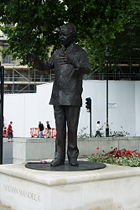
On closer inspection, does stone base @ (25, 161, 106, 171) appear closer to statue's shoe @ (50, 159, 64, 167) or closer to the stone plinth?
statue's shoe @ (50, 159, 64, 167)

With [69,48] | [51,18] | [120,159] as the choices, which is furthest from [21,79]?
[69,48]

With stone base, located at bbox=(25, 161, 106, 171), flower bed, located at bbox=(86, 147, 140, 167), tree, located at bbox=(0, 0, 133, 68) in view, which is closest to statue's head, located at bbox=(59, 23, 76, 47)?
stone base, located at bbox=(25, 161, 106, 171)

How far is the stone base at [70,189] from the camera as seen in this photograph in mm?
6527

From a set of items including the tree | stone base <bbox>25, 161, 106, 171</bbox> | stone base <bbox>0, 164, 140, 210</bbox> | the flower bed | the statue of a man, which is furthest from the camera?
the tree

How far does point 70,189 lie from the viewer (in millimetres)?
6625

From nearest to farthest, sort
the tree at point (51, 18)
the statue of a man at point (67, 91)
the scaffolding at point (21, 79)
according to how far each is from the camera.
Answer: the statue of a man at point (67, 91), the tree at point (51, 18), the scaffolding at point (21, 79)

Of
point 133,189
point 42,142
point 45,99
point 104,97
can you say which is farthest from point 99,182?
point 45,99

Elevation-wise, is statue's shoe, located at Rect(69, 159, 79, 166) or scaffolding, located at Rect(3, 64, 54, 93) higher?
scaffolding, located at Rect(3, 64, 54, 93)

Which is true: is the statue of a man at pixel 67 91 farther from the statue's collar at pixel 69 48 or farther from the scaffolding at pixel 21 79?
the scaffolding at pixel 21 79

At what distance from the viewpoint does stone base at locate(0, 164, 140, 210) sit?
6527 millimetres

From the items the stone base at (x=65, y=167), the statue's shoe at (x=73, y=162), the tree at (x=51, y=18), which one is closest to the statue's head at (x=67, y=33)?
the statue's shoe at (x=73, y=162)

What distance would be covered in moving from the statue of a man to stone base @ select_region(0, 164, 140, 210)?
77 cm

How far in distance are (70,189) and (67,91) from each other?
1854 mm

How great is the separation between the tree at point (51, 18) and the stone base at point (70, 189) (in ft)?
24.2
